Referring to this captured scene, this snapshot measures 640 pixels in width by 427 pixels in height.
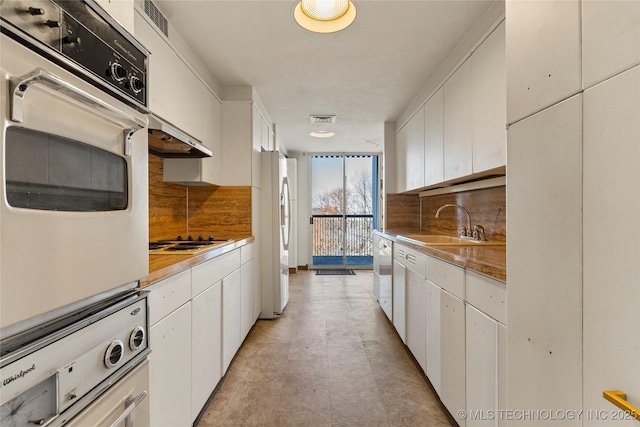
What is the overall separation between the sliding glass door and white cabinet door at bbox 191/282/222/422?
459 cm

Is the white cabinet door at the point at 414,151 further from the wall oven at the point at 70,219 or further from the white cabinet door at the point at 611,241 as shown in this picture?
the wall oven at the point at 70,219

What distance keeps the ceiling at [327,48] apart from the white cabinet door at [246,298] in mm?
1703

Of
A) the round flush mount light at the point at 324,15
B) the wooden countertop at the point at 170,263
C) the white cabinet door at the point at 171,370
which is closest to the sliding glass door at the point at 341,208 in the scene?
the round flush mount light at the point at 324,15

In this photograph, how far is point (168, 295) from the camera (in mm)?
1306

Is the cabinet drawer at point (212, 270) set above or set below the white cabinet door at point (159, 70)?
below

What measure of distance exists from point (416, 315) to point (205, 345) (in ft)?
4.65

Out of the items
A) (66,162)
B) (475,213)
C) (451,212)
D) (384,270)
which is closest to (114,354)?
(66,162)

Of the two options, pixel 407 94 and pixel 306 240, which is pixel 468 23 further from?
pixel 306 240

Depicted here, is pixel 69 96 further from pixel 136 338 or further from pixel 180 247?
pixel 180 247

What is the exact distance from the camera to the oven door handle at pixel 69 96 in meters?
0.54

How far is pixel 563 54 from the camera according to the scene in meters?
0.75

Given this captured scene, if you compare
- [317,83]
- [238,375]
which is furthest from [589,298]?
[317,83]

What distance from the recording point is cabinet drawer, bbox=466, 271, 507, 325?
1192 mm

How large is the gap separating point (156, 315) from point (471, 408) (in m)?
1.41
